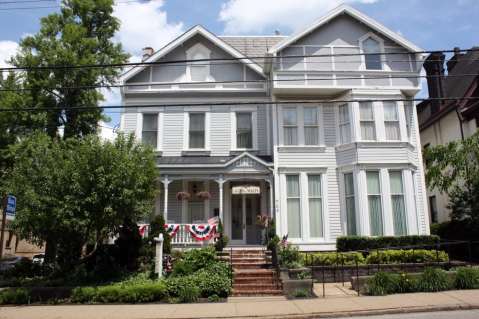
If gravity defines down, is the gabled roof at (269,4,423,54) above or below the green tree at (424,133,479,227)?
above

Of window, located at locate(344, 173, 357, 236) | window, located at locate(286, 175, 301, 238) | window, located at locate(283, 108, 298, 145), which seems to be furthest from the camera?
window, located at locate(283, 108, 298, 145)

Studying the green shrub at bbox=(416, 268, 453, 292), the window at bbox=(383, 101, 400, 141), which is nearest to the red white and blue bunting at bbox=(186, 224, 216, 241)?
the green shrub at bbox=(416, 268, 453, 292)

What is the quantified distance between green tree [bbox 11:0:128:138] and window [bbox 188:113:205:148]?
4.35m

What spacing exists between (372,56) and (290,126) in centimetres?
520

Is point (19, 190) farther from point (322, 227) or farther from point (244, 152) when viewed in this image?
point (322, 227)

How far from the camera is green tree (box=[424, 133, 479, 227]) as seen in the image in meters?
15.4

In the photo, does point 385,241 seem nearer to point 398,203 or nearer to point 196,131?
point 398,203

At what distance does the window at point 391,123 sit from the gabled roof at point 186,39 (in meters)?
6.35

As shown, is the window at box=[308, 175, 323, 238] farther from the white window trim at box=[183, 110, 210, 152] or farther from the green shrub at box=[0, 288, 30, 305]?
the green shrub at box=[0, 288, 30, 305]

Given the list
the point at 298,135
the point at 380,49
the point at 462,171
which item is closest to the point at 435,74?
the point at 380,49

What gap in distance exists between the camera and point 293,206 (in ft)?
57.3

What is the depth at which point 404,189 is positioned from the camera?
17000mm

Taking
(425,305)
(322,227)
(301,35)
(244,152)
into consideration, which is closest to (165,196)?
(244,152)

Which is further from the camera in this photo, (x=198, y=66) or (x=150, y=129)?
(x=198, y=66)
